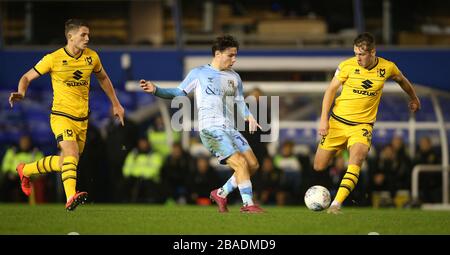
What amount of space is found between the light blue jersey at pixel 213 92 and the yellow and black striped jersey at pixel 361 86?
137 centimetres

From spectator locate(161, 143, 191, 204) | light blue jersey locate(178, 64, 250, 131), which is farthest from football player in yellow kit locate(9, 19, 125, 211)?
spectator locate(161, 143, 191, 204)

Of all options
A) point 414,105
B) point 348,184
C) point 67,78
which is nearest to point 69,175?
point 67,78

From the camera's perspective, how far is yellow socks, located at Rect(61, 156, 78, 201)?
13117 millimetres

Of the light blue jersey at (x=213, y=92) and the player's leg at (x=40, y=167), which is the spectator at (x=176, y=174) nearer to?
the player's leg at (x=40, y=167)

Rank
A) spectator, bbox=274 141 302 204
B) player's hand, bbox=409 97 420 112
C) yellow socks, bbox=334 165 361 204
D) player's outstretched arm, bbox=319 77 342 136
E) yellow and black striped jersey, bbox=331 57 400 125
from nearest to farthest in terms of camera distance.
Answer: yellow socks, bbox=334 165 361 204 < player's outstretched arm, bbox=319 77 342 136 < yellow and black striped jersey, bbox=331 57 400 125 < player's hand, bbox=409 97 420 112 < spectator, bbox=274 141 302 204

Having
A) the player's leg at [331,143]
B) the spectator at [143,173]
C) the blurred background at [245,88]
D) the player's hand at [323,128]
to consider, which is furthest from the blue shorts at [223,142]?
the spectator at [143,173]

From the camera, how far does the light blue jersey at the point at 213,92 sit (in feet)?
44.7

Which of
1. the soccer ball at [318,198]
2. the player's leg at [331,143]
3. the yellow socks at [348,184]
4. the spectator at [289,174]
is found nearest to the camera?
the yellow socks at [348,184]

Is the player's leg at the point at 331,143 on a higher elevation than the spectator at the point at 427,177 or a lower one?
higher

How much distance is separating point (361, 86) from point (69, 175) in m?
3.91

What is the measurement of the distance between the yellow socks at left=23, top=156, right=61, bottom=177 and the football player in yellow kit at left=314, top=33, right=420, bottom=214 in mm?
3384

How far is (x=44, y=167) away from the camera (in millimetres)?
13859

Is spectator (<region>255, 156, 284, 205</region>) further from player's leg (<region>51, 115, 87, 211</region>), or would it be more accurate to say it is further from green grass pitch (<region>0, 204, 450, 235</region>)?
player's leg (<region>51, 115, 87, 211</region>)
